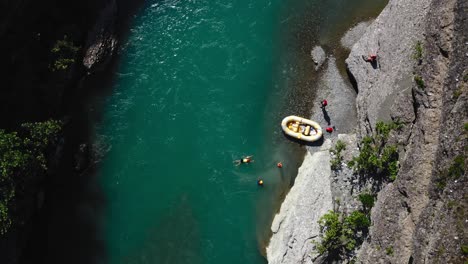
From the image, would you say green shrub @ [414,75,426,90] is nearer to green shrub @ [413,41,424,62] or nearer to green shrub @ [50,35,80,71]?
green shrub @ [413,41,424,62]

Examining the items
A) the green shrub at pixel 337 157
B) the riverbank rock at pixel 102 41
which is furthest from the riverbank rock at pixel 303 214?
the riverbank rock at pixel 102 41

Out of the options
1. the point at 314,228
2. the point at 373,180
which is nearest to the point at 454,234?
the point at 373,180

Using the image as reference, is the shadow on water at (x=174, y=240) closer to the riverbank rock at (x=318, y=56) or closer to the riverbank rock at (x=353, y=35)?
the riverbank rock at (x=318, y=56)

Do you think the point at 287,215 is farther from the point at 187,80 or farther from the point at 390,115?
the point at 187,80

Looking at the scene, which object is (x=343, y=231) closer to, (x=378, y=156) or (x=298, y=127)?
(x=378, y=156)

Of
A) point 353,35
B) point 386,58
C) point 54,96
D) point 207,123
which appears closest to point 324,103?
point 386,58
